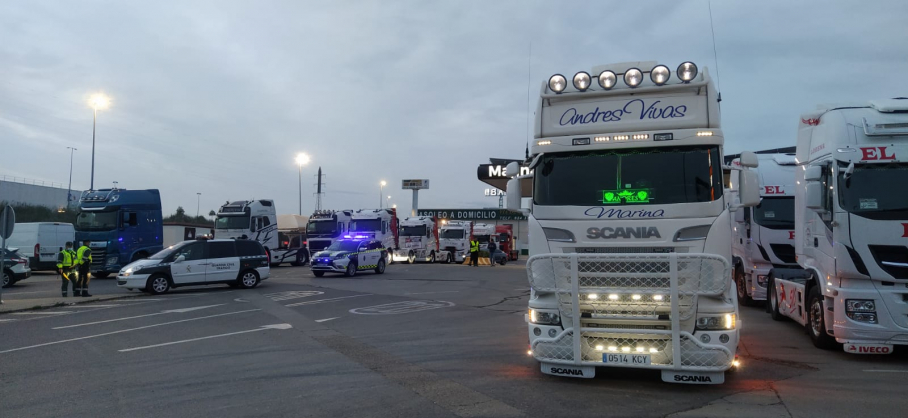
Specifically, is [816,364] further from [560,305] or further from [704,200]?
[560,305]

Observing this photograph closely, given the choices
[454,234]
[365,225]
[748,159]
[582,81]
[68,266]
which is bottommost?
[68,266]

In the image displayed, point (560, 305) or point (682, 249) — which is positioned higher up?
point (682, 249)

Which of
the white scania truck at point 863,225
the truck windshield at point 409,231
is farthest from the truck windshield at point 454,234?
the white scania truck at point 863,225

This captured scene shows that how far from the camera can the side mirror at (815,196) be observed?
8852 millimetres

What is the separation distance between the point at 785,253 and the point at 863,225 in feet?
17.8

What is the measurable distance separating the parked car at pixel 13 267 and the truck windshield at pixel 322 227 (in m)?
16.4

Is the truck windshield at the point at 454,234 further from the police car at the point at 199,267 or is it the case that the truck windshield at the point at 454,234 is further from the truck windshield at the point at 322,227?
the police car at the point at 199,267

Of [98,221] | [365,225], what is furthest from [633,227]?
[365,225]

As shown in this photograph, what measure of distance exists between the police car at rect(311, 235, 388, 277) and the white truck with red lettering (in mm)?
16607

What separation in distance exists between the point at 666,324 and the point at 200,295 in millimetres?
15541

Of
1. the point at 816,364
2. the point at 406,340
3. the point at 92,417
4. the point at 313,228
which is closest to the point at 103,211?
the point at 313,228

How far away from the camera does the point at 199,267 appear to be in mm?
19609

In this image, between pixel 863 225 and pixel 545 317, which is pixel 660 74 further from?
pixel 863 225

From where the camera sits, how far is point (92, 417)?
589 centimetres
